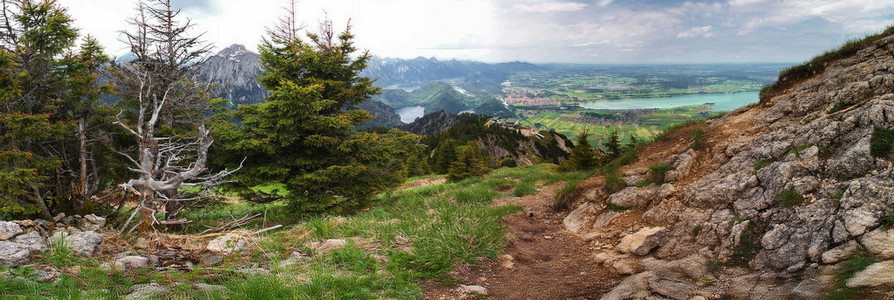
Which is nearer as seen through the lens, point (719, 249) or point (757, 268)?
point (757, 268)

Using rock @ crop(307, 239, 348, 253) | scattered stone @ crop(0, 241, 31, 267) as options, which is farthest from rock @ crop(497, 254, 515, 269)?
scattered stone @ crop(0, 241, 31, 267)

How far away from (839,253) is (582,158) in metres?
21.2

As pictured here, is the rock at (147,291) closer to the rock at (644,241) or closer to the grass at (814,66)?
A: the rock at (644,241)

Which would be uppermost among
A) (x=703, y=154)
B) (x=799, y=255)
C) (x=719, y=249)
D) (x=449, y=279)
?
(x=703, y=154)

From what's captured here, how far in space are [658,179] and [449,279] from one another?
20.7 ft

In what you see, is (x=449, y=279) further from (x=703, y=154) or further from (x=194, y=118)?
(x=194, y=118)

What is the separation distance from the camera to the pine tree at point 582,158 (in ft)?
77.9

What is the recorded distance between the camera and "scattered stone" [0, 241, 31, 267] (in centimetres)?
457

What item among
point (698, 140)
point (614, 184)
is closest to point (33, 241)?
point (614, 184)

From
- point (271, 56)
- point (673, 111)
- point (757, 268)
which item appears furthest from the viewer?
point (673, 111)

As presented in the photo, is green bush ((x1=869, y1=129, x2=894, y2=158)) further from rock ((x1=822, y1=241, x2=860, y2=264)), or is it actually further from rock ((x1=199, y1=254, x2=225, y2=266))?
rock ((x1=199, y1=254, x2=225, y2=266))

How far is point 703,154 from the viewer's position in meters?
8.77

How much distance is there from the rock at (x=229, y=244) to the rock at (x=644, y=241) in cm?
715

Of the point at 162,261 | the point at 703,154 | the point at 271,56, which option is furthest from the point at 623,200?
the point at 271,56
